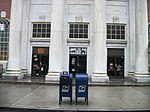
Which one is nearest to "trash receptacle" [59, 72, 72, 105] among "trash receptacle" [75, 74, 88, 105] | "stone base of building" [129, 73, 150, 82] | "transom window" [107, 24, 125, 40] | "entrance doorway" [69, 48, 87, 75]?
"trash receptacle" [75, 74, 88, 105]

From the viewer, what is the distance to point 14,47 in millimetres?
20000

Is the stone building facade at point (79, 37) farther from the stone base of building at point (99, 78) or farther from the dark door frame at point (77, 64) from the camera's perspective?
the stone base of building at point (99, 78)

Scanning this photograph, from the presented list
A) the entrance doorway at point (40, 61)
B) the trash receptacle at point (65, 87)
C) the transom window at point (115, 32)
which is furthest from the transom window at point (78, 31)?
the trash receptacle at point (65, 87)

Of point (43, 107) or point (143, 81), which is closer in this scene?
point (43, 107)

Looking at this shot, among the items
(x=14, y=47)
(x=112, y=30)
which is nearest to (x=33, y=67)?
(x=14, y=47)

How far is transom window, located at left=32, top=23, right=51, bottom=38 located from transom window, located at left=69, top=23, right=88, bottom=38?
255 centimetres

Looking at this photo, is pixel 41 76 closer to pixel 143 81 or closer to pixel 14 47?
pixel 14 47

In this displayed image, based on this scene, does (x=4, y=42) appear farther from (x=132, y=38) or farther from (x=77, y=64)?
(x=132, y=38)

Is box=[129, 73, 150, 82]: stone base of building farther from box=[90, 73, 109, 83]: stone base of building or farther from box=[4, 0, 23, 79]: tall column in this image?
box=[4, 0, 23, 79]: tall column

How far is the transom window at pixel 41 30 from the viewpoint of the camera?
907 inches

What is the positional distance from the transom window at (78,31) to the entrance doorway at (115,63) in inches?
135

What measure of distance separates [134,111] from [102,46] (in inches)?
439

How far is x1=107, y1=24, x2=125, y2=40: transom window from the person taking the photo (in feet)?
75.5

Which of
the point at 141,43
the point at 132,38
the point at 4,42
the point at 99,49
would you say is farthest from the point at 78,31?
the point at 4,42
